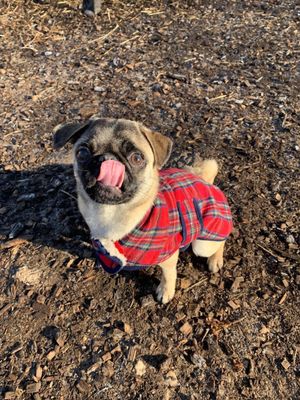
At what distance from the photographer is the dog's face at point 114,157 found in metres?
2.82

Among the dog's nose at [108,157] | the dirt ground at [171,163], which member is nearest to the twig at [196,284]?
the dirt ground at [171,163]

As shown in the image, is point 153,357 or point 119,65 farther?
point 119,65

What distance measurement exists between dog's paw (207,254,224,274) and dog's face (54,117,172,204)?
1103 mm

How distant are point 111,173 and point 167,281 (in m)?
1.20

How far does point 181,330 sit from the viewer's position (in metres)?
3.46

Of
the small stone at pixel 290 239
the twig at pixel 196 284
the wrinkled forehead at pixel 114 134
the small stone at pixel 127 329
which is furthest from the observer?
the small stone at pixel 290 239

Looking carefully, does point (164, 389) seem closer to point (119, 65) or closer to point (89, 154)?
point (89, 154)

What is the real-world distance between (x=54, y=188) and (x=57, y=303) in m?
1.41

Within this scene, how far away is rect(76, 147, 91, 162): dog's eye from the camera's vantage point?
119 inches

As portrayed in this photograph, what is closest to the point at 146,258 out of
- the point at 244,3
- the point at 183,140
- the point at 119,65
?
the point at 183,140

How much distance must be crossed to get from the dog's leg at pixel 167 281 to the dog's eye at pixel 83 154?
104cm

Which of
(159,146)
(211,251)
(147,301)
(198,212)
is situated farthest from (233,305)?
(159,146)

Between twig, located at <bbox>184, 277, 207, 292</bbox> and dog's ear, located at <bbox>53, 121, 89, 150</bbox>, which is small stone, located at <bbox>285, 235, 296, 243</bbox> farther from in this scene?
dog's ear, located at <bbox>53, 121, 89, 150</bbox>

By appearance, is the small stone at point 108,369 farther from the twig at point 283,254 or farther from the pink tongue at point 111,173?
the twig at point 283,254
